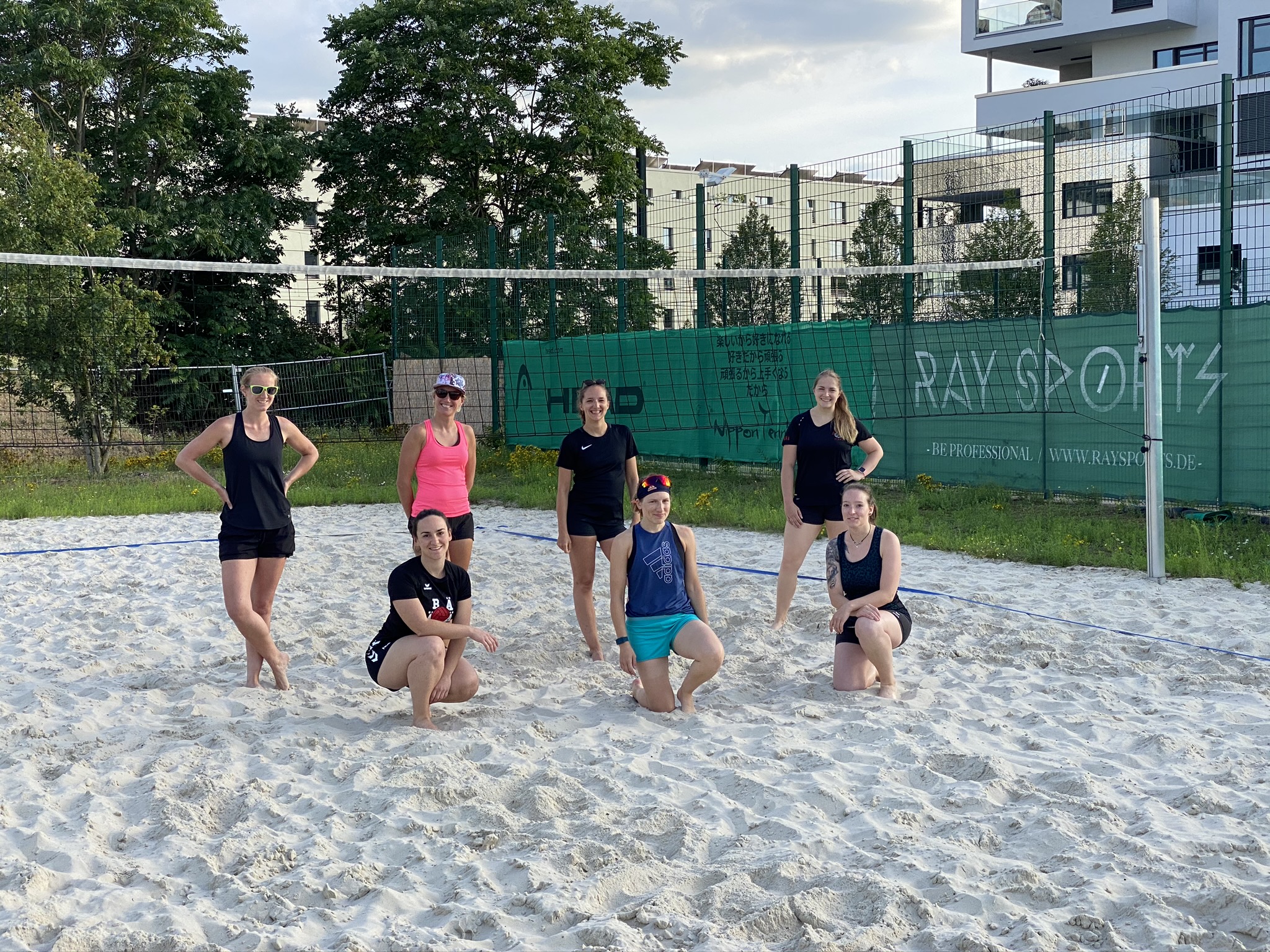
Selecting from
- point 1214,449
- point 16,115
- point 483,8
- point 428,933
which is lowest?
point 428,933

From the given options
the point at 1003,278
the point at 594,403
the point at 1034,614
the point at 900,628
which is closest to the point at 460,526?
the point at 594,403

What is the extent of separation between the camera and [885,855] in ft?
10.3

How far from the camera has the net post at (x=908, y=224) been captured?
10.6 metres

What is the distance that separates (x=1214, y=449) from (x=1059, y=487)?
4.38ft

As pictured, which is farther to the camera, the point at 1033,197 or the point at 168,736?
the point at 1033,197

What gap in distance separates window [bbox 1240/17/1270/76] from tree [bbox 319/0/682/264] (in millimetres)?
15697

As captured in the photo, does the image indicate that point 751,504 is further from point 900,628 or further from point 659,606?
point 659,606

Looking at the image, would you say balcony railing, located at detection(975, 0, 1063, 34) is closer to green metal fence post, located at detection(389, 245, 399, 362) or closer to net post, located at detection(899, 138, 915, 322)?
green metal fence post, located at detection(389, 245, 399, 362)

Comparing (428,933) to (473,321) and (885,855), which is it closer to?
(885,855)

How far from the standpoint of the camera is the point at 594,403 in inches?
210

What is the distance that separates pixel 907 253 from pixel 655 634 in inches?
284

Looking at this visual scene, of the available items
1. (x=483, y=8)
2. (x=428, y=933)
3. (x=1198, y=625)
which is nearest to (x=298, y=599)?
(x=428, y=933)

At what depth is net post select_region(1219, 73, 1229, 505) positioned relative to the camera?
28.3ft

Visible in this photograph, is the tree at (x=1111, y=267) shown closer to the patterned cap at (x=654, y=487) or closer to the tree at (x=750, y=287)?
the tree at (x=750, y=287)
